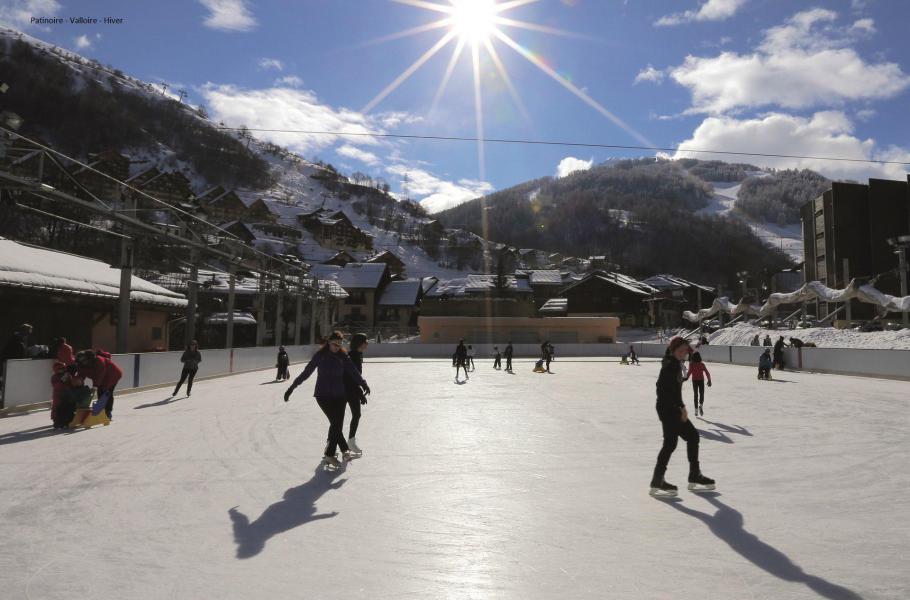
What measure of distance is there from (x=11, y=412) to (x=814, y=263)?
60.5 metres

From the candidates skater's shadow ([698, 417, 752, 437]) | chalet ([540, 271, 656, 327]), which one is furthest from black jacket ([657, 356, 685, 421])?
chalet ([540, 271, 656, 327])

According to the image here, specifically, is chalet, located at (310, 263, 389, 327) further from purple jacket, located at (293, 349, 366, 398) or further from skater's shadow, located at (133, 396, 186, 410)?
purple jacket, located at (293, 349, 366, 398)

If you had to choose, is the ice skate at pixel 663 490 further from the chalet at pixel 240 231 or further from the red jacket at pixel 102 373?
the chalet at pixel 240 231

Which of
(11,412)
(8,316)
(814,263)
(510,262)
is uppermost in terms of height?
(510,262)

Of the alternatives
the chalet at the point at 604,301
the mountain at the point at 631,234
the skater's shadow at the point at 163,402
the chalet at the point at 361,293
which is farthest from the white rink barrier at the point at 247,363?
the mountain at the point at 631,234

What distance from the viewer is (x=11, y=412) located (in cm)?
1068

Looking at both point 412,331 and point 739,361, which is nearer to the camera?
point 739,361

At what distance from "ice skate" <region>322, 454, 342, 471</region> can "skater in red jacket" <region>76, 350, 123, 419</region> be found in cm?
533

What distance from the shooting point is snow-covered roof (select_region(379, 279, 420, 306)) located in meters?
65.9

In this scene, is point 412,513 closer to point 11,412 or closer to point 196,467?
point 196,467

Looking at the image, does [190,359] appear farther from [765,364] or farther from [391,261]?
[391,261]

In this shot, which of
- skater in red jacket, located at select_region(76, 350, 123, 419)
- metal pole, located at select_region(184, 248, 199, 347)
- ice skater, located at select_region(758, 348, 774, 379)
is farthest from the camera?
metal pole, located at select_region(184, 248, 199, 347)

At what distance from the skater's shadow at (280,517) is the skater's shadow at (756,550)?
300cm

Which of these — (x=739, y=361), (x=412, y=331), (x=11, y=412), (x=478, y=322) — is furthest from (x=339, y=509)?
(x=412, y=331)
